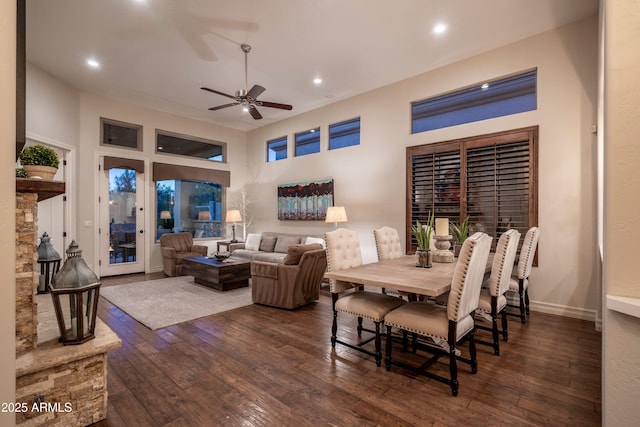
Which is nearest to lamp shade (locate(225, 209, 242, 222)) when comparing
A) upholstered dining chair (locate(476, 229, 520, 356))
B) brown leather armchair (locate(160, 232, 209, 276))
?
brown leather armchair (locate(160, 232, 209, 276))

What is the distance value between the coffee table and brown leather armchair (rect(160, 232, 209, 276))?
0.82 meters

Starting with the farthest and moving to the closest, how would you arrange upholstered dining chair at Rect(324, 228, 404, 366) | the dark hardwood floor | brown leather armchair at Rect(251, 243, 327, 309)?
1. brown leather armchair at Rect(251, 243, 327, 309)
2. upholstered dining chair at Rect(324, 228, 404, 366)
3. the dark hardwood floor

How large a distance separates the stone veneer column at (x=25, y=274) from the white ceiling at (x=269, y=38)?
292cm

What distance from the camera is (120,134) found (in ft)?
21.6

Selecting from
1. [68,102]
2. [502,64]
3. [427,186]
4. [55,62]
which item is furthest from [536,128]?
[68,102]

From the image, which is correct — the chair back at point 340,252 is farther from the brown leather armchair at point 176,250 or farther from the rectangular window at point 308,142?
the brown leather armchair at point 176,250

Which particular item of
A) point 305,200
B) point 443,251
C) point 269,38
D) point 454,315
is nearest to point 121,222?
point 305,200

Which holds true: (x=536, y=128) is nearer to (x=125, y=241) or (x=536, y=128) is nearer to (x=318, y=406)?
(x=318, y=406)

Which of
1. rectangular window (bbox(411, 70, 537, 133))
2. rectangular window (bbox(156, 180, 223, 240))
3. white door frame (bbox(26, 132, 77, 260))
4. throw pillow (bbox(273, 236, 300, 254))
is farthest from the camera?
rectangular window (bbox(156, 180, 223, 240))

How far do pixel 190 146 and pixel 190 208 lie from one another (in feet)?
5.19

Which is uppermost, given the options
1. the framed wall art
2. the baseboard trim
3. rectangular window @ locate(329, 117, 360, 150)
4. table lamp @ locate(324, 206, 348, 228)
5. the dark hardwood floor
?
rectangular window @ locate(329, 117, 360, 150)

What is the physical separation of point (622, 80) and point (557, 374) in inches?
90.5

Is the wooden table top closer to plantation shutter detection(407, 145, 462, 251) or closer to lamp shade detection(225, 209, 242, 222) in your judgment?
plantation shutter detection(407, 145, 462, 251)

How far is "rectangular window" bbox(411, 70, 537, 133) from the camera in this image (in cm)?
418
